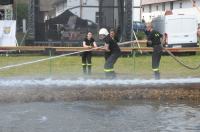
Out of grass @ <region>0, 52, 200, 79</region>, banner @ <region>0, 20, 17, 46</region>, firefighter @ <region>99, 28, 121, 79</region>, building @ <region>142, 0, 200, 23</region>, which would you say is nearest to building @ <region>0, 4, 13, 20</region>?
banner @ <region>0, 20, 17, 46</region>

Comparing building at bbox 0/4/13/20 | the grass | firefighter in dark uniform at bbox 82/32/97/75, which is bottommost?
the grass

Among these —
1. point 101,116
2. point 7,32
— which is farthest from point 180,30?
point 101,116

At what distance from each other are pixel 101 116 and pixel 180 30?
21.8 meters

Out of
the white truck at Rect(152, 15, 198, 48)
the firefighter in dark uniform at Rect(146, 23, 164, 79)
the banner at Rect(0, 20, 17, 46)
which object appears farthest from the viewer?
the white truck at Rect(152, 15, 198, 48)

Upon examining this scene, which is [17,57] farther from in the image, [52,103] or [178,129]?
[178,129]

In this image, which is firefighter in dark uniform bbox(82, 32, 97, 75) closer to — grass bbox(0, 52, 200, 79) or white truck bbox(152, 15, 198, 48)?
grass bbox(0, 52, 200, 79)

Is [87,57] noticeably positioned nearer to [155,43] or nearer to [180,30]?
[155,43]

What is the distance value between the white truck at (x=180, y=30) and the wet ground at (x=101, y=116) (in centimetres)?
1883

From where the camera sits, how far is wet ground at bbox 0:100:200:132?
11.3 m

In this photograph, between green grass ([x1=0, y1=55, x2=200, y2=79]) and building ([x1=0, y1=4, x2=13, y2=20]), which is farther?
building ([x1=0, y1=4, x2=13, y2=20])

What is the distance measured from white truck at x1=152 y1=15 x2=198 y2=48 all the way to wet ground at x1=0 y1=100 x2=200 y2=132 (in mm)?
18833

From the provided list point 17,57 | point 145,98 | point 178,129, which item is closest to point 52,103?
point 145,98

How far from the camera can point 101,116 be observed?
42.2 feet

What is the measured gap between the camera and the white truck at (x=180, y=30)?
3369 cm
